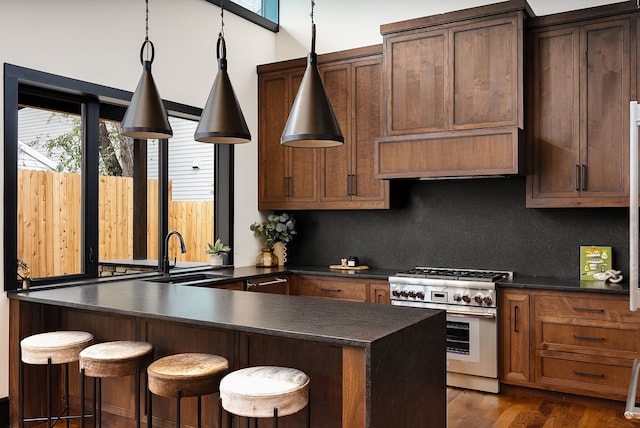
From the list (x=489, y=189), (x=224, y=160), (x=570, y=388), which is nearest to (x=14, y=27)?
(x=224, y=160)

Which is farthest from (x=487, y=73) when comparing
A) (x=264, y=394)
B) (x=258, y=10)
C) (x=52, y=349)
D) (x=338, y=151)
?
(x=52, y=349)

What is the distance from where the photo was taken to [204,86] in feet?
16.3

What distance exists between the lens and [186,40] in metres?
4.79

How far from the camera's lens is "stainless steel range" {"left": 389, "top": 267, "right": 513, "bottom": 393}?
4.17 m

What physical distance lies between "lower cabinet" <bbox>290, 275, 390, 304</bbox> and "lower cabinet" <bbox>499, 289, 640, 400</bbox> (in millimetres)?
997

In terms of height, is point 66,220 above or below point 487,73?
below

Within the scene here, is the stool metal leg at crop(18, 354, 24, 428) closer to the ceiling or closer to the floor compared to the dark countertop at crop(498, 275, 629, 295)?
closer to the floor

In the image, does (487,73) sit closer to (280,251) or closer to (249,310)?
(280,251)

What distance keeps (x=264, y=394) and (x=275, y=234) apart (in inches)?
134

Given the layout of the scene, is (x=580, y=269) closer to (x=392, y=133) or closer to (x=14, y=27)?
(x=392, y=133)

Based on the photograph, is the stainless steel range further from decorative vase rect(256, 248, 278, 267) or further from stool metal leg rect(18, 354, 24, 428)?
stool metal leg rect(18, 354, 24, 428)

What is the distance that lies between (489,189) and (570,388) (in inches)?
66.1

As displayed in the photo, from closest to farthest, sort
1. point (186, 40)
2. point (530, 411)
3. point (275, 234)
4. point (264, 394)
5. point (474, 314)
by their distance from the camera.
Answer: point (264, 394), point (530, 411), point (474, 314), point (186, 40), point (275, 234)

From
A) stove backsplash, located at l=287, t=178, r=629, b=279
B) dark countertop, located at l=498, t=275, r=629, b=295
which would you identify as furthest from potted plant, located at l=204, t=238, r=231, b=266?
dark countertop, located at l=498, t=275, r=629, b=295
